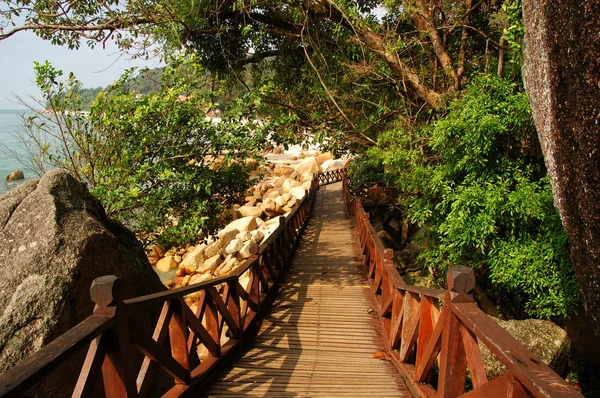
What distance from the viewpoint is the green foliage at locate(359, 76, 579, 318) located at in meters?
6.20

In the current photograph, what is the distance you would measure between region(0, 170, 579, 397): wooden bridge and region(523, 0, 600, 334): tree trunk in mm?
1583

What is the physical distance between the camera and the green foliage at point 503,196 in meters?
6.20

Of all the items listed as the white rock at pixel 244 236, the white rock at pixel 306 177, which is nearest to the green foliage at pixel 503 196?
the white rock at pixel 244 236

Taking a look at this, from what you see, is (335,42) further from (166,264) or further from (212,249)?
(166,264)

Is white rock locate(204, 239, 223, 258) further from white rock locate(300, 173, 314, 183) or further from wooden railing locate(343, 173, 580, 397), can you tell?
white rock locate(300, 173, 314, 183)

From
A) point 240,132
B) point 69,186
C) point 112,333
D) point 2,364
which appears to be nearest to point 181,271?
point 240,132

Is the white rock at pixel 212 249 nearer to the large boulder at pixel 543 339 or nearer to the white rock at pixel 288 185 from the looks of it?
the white rock at pixel 288 185

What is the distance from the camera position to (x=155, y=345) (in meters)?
3.15

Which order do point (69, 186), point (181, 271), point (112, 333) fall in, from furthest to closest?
point (181, 271) → point (69, 186) → point (112, 333)

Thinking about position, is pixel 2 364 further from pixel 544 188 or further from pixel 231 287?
pixel 544 188

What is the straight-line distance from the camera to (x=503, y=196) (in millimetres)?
6348

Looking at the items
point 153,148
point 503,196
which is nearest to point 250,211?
point 153,148

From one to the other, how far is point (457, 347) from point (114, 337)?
2300 millimetres

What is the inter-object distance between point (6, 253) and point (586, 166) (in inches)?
211
